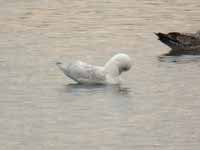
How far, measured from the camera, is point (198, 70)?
22328 mm

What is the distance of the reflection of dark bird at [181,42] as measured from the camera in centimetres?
2545

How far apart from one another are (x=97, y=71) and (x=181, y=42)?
5.03 meters

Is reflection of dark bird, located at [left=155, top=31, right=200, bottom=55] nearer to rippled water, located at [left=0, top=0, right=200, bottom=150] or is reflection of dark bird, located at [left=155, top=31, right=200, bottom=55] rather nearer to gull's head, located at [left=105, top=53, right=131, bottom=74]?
rippled water, located at [left=0, top=0, right=200, bottom=150]

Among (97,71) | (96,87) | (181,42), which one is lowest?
(181,42)

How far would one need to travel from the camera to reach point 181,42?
2577 cm

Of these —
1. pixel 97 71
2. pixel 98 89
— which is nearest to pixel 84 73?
pixel 97 71

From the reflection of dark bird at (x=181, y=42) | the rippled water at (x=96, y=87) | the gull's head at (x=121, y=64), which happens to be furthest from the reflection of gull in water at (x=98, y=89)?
the reflection of dark bird at (x=181, y=42)

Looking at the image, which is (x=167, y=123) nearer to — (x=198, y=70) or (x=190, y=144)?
(x=190, y=144)

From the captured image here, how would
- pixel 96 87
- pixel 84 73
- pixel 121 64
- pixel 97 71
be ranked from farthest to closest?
1. pixel 121 64
2. pixel 97 71
3. pixel 84 73
4. pixel 96 87

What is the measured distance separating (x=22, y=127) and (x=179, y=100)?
120 inches

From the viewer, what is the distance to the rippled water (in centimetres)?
1691

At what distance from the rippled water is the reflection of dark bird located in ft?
0.89

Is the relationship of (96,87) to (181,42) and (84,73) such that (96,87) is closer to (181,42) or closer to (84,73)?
(84,73)

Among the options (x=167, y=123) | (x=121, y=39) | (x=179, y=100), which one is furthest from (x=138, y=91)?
(x=121, y=39)
